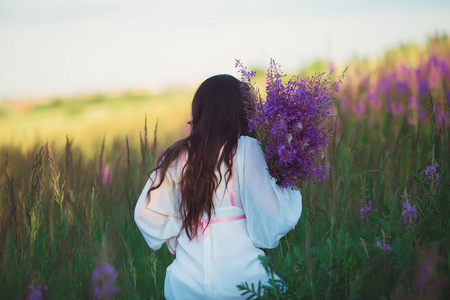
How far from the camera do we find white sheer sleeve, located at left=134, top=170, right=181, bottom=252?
2.07 m

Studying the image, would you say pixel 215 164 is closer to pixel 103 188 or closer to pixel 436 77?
pixel 103 188

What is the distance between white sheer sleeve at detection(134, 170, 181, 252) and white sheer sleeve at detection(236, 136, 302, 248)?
38 cm

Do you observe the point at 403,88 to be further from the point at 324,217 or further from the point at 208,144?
the point at 208,144

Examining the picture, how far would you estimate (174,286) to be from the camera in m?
2.01

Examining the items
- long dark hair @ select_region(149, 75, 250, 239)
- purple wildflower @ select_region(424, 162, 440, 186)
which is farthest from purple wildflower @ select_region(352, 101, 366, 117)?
long dark hair @ select_region(149, 75, 250, 239)

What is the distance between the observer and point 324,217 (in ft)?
9.34

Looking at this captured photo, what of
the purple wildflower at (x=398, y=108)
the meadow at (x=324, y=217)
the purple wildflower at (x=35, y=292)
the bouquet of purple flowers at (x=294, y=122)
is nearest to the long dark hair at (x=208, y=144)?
the bouquet of purple flowers at (x=294, y=122)

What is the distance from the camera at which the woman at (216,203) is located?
1903 millimetres

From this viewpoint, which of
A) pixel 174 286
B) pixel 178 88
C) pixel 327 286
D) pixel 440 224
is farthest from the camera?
pixel 178 88

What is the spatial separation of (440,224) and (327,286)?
630mm

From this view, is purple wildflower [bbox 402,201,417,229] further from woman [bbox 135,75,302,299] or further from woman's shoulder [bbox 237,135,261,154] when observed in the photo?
woman's shoulder [bbox 237,135,261,154]

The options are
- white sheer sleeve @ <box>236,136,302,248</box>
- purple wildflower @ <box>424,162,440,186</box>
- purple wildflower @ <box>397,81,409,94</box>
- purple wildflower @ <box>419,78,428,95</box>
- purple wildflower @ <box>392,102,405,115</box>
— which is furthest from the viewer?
purple wildflower @ <box>397,81,409,94</box>

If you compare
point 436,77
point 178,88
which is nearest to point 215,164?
point 436,77

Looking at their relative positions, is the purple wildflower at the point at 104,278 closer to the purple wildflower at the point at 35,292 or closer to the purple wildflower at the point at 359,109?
the purple wildflower at the point at 35,292
